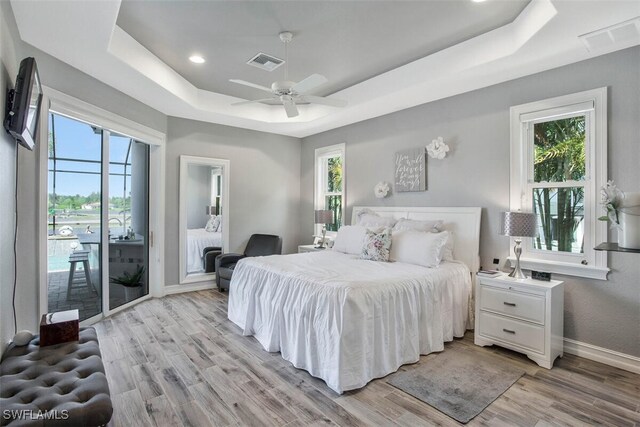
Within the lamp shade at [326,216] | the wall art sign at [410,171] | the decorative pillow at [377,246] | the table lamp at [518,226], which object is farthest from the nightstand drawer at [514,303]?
the lamp shade at [326,216]

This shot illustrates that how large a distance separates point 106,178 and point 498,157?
4.48m

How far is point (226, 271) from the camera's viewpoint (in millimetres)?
4777

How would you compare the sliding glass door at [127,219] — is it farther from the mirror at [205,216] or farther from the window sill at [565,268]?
the window sill at [565,268]

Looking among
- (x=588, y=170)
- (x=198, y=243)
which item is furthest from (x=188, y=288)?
(x=588, y=170)

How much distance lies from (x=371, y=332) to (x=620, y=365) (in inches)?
86.4

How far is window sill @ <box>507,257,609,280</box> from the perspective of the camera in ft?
9.14

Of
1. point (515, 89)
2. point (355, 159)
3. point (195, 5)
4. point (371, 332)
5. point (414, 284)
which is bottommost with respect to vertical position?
point (371, 332)

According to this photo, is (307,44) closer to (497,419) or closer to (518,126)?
(518,126)

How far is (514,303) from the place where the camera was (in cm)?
284

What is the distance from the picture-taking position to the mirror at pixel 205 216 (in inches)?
202

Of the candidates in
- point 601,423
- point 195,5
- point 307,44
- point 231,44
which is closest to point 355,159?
point 307,44

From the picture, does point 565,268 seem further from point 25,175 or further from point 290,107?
point 25,175

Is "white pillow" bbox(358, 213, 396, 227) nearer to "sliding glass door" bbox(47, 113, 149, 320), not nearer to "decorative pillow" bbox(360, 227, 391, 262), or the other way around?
"decorative pillow" bbox(360, 227, 391, 262)

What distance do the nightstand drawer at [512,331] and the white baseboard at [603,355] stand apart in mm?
525
